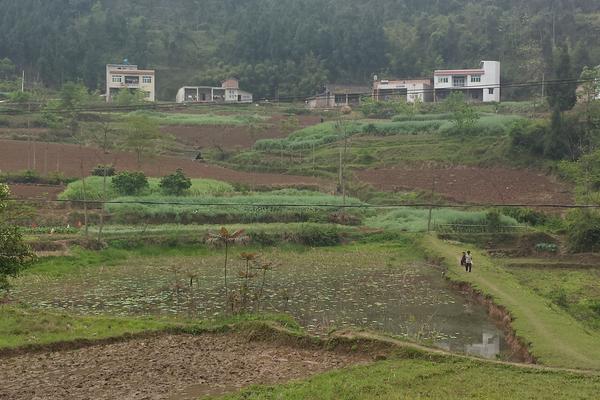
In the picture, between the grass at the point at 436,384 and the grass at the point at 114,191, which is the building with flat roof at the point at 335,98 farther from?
the grass at the point at 436,384

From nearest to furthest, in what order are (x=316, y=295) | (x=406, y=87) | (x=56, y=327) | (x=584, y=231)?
(x=56, y=327), (x=316, y=295), (x=584, y=231), (x=406, y=87)

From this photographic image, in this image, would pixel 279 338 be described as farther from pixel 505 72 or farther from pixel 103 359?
pixel 505 72

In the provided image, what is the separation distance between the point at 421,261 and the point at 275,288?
9.35 meters

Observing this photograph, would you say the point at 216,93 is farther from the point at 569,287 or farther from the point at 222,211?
the point at 569,287

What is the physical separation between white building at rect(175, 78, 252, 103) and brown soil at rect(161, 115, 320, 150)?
793 inches

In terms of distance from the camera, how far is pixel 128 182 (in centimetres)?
4125

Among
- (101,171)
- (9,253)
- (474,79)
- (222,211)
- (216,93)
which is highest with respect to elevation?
(474,79)

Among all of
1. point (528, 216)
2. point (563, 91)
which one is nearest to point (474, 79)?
point (563, 91)

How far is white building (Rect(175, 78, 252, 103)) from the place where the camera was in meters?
89.6

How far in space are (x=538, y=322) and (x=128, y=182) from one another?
27849 mm

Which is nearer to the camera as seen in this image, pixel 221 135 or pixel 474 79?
pixel 221 135

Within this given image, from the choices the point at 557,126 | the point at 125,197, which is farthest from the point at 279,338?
the point at 557,126

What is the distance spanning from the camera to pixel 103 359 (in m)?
16.9

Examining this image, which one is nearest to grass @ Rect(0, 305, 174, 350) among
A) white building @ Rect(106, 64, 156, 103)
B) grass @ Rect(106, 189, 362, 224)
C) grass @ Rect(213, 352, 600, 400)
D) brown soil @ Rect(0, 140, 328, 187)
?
grass @ Rect(213, 352, 600, 400)
